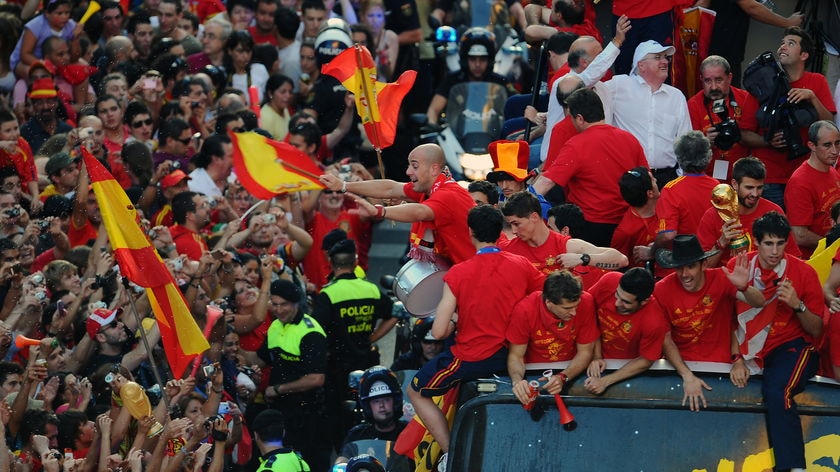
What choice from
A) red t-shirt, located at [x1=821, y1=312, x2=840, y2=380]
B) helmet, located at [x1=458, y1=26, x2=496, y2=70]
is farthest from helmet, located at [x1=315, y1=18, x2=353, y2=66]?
red t-shirt, located at [x1=821, y1=312, x2=840, y2=380]

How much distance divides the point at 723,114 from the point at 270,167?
311 centimetres

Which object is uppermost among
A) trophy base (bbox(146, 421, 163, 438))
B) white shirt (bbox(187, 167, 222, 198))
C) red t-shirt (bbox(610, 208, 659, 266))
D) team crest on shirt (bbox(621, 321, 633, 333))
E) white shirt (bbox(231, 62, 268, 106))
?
team crest on shirt (bbox(621, 321, 633, 333))

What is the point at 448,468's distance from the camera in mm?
6977

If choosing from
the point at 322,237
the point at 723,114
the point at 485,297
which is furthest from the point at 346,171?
the point at 485,297

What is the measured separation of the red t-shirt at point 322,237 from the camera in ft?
44.9

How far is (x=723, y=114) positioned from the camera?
10.7 metres

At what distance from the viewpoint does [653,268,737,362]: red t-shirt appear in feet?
25.3

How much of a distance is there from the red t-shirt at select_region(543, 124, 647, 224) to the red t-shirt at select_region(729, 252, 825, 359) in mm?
2253

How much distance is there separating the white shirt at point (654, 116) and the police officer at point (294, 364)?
285 cm

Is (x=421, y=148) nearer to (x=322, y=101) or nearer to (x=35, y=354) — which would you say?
(x=35, y=354)

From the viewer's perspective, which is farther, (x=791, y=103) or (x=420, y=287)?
(x=791, y=103)

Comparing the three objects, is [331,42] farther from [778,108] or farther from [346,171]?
[778,108]

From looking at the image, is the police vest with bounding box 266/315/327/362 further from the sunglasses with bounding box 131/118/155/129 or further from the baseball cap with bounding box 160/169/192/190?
the sunglasses with bounding box 131/118/155/129

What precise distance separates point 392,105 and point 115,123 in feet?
10.6
